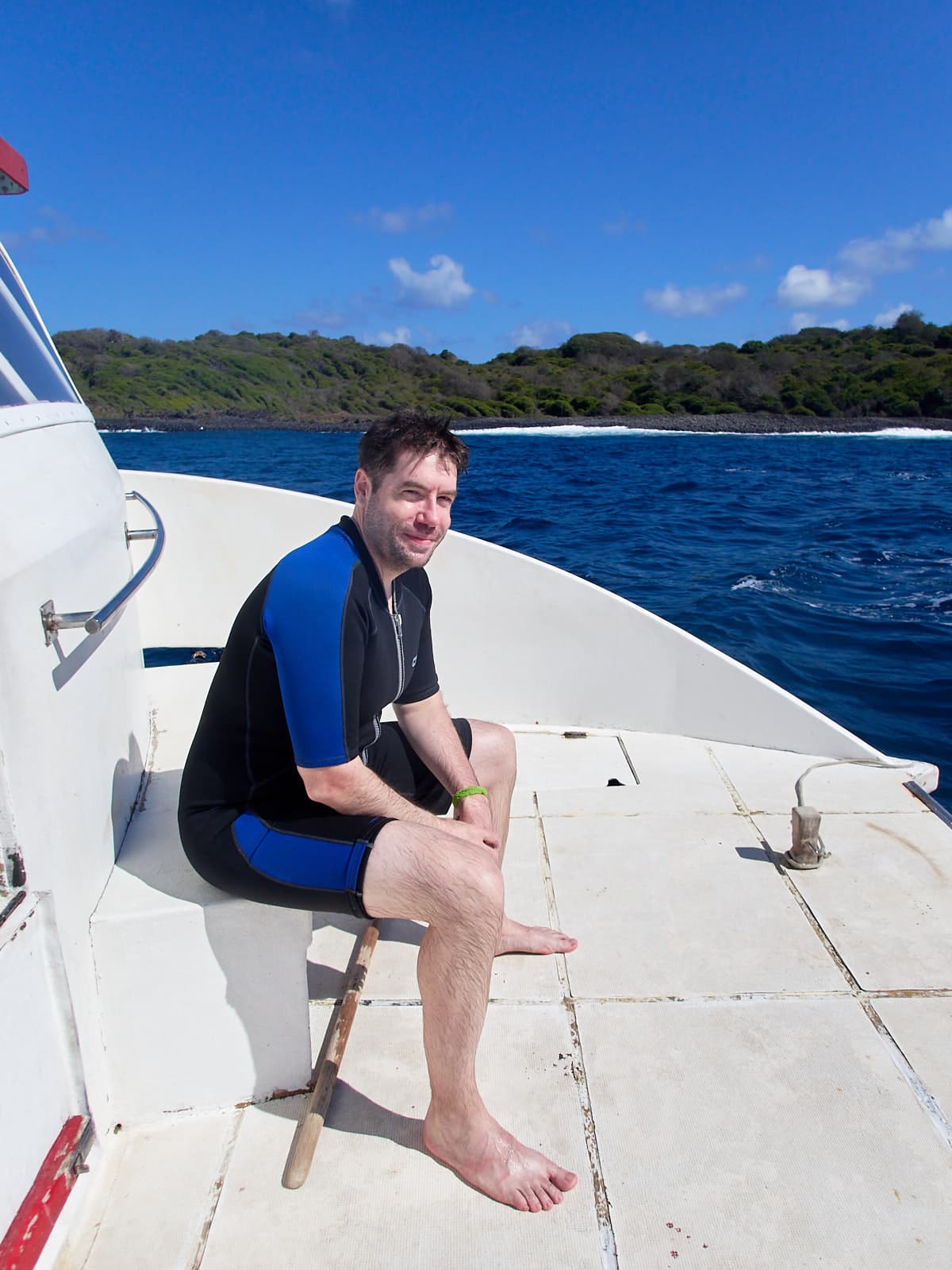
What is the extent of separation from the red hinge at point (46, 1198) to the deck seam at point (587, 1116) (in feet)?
2.64

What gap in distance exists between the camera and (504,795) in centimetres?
204

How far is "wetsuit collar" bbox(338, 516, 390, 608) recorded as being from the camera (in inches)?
61.9

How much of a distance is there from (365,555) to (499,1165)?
1.05 metres

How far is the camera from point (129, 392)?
220 ft

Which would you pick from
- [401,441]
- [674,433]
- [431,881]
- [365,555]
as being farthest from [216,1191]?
[674,433]

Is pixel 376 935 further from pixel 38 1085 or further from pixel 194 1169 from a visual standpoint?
pixel 38 1085

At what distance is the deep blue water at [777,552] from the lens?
548cm

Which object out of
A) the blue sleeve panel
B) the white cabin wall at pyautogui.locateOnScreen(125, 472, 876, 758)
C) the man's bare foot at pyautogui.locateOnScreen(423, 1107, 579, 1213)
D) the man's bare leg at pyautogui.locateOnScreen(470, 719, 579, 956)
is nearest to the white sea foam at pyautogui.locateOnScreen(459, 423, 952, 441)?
the white cabin wall at pyautogui.locateOnScreen(125, 472, 876, 758)

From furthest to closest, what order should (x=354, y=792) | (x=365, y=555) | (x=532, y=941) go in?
(x=532, y=941)
(x=365, y=555)
(x=354, y=792)

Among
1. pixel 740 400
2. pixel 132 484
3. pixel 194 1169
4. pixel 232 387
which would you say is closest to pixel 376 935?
pixel 194 1169

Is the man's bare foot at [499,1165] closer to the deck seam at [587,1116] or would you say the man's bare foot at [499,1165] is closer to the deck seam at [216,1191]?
the deck seam at [587,1116]

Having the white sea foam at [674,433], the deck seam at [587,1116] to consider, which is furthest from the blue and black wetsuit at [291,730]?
the white sea foam at [674,433]

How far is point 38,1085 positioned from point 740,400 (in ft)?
231

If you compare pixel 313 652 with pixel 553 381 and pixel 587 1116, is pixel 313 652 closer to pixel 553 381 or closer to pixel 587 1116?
pixel 587 1116
